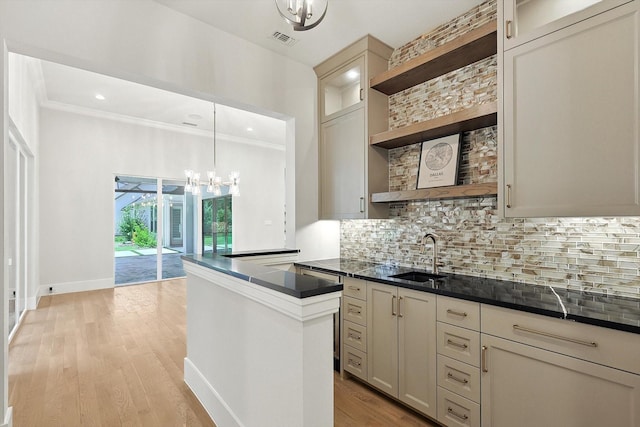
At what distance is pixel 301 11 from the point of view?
1601 millimetres

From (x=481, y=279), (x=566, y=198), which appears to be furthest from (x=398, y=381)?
(x=566, y=198)

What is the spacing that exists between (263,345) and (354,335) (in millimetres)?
1224

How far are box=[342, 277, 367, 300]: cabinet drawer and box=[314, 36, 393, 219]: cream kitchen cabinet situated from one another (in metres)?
0.65

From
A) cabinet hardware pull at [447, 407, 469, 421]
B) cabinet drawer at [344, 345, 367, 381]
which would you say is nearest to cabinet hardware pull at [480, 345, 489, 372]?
cabinet hardware pull at [447, 407, 469, 421]

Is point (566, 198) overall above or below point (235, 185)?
below

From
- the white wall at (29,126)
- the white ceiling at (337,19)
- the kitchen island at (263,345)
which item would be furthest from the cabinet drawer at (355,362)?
the white wall at (29,126)

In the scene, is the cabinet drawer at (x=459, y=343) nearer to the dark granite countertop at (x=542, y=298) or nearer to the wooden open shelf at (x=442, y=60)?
the dark granite countertop at (x=542, y=298)

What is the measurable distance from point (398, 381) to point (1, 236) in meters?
2.72

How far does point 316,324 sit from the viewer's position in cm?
129

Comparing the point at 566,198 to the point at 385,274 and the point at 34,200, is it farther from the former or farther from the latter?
the point at 34,200

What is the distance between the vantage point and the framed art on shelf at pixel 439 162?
2.45 meters

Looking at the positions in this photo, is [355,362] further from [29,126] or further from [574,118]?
[29,126]

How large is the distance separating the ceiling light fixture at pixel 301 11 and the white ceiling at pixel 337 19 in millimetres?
894

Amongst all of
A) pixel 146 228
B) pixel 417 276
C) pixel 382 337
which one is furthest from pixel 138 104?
pixel 382 337
